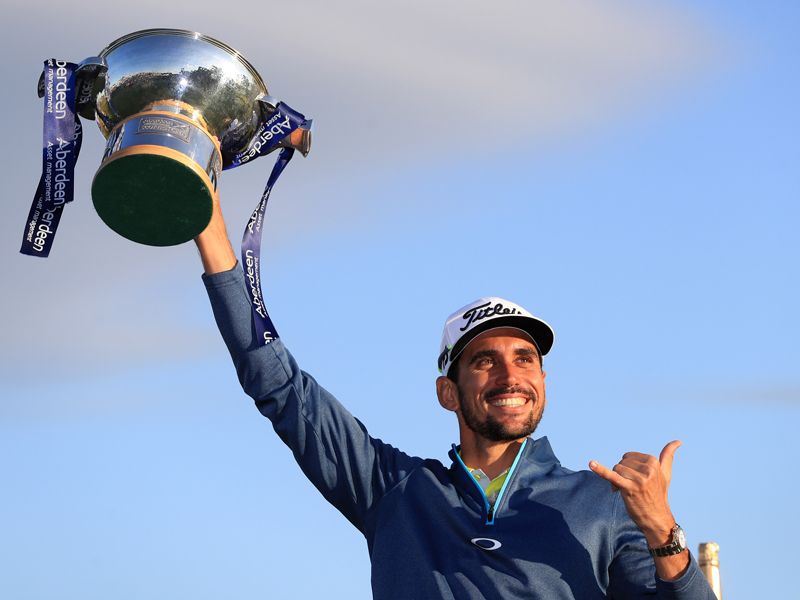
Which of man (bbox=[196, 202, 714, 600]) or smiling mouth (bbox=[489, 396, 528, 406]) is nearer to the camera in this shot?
man (bbox=[196, 202, 714, 600])

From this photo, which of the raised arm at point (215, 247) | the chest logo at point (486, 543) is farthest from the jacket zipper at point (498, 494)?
the raised arm at point (215, 247)

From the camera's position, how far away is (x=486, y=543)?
6.95m

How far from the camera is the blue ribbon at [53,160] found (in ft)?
23.9

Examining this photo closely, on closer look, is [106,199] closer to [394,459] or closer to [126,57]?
[126,57]

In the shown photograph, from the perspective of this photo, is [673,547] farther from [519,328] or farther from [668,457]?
[519,328]

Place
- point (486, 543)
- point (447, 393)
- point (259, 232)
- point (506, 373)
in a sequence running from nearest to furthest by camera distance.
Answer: point (486, 543), point (506, 373), point (259, 232), point (447, 393)

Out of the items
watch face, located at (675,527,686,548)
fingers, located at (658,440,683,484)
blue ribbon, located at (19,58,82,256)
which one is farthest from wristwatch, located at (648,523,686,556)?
blue ribbon, located at (19,58,82,256)

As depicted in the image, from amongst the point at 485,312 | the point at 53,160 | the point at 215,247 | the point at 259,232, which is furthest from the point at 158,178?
the point at 485,312

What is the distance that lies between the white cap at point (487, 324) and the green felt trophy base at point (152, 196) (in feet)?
5.89

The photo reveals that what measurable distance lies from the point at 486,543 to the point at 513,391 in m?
0.96

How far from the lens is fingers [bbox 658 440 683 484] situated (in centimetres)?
639

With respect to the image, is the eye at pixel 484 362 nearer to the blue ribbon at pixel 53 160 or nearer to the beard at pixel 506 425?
the beard at pixel 506 425

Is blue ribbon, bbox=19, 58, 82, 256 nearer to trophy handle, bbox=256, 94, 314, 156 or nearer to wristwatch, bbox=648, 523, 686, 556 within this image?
trophy handle, bbox=256, 94, 314, 156

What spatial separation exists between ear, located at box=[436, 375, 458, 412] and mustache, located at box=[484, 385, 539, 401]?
344 mm
